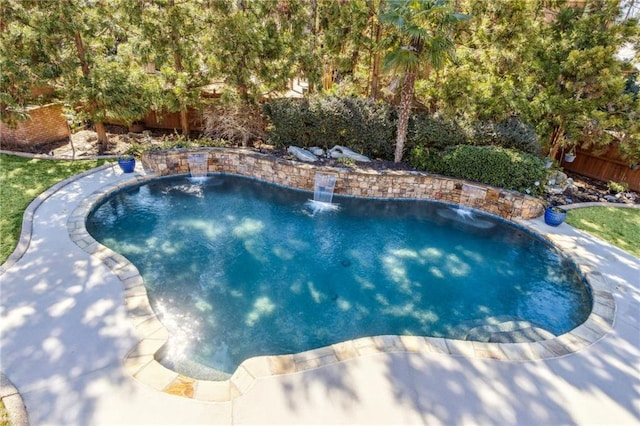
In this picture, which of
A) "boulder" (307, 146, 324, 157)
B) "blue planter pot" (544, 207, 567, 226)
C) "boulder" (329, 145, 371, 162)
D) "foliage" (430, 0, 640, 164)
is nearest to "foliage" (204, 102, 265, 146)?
"boulder" (307, 146, 324, 157)

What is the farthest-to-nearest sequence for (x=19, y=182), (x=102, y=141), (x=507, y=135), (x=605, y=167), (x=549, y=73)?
(x=605, y=167) < (x=102, y=141) < (x=549, y=73) < (x=507, y=135) < (x=19, y=182)

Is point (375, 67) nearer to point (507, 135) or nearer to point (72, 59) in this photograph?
point (507, 135)

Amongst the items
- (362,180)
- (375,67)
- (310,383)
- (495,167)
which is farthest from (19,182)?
(495,167)

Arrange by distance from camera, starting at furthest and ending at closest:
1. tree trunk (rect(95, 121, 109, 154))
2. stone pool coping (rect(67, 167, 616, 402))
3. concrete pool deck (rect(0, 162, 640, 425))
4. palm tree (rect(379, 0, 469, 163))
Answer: tree trunk (rect(95, 121, 109, 154)) < palm tree (rect(379, 0, 469, 163)) < stone pool coping (rect(67, 167, 616, 402)) < concrete pool deck (rect(0, 162, 640, 425))

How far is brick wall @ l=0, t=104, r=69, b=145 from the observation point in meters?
13.2

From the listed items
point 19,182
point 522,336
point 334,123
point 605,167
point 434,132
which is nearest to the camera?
point 522,336

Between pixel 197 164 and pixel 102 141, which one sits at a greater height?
pixel 102 141

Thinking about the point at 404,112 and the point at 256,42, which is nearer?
the point at 404,112

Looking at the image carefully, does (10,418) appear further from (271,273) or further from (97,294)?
(271,273)

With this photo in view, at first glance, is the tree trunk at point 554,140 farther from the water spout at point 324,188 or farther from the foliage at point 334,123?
the water spout at point 324,188

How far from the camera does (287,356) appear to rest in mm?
5137

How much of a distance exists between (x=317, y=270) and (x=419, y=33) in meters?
7.47

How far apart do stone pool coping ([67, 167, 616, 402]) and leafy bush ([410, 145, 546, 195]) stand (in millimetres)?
4679

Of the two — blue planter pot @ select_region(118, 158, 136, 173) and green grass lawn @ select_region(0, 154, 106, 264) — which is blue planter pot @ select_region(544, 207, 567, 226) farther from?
blue planter pot @ select_region(118, 158, 136, 173)
